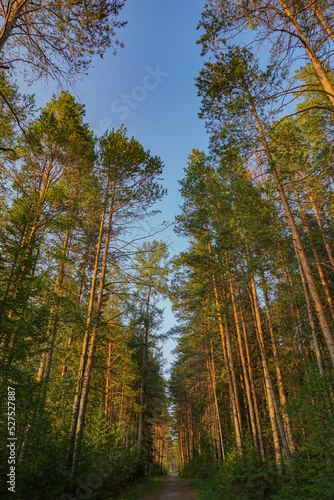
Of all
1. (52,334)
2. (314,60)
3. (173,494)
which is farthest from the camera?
(173,494)

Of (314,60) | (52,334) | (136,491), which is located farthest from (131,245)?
(136,491)

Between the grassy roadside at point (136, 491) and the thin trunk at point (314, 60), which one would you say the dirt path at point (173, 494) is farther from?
the thin trunk at point (314, 60)

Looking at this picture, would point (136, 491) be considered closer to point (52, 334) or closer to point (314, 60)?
point (52, 334)

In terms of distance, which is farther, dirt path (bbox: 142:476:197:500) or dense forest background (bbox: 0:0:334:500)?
dirt path (bbox: 142:476:197:500)

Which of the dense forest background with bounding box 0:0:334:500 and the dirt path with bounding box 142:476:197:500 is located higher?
the dense forest background with bounding box 0:0:334:500

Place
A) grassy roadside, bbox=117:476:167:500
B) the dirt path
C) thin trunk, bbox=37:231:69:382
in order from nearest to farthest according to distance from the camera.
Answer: thin trunk, bbox=37:231:69:382
grassy roadside, bbox=117:476:167:500
the dirt path

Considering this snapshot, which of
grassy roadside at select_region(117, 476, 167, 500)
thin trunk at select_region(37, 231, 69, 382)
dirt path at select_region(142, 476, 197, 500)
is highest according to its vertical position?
→ thin trunk at select_region(37, 231, 69, 382)

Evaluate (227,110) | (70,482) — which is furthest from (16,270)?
(227,110)

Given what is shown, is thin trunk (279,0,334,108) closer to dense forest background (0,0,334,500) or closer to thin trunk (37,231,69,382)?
dense forest background (0,0,334,500)

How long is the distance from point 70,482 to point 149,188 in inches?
394

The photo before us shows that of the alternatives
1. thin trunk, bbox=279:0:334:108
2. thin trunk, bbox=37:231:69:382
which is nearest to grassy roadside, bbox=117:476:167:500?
thin trunk, bbox=37:231:69:382

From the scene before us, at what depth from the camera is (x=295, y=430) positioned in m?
13.2

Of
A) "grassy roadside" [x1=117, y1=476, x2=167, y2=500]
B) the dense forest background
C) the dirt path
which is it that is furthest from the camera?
the dirt path

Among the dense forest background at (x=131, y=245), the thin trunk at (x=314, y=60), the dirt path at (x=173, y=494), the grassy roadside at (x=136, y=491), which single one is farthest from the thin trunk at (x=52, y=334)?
the thin trunk at (x=314, y=60)
